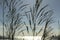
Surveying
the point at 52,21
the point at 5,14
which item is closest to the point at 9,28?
the point at 5,14

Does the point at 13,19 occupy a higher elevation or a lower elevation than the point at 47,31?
higher

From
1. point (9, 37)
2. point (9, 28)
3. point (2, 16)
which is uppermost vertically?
point (2, 16)

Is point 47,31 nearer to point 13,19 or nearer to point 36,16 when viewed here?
point 36,16

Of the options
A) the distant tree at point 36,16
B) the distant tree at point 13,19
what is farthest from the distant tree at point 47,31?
the distant tree at point 13,19

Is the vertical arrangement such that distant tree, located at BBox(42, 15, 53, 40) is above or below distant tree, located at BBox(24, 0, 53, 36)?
below

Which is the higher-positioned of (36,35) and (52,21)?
(52,21)

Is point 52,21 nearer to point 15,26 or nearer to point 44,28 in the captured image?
point 44,28

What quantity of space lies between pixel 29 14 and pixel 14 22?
26cm

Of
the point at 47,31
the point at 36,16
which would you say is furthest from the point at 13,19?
the point at 47,31

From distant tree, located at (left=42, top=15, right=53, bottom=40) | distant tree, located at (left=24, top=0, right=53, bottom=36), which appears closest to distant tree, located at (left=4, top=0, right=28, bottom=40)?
distant tree, located at (left=24, top=0, right=53, bottom=36)

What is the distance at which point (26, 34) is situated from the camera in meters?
2.01

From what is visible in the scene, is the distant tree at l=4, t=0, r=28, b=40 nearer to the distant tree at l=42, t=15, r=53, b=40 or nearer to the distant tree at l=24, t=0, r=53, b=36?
the distant tree at l=24, t=0, r=53, b=36

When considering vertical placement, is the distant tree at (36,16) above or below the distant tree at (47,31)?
above

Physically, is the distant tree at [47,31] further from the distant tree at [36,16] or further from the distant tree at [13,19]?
the distant tree at [13,19]
